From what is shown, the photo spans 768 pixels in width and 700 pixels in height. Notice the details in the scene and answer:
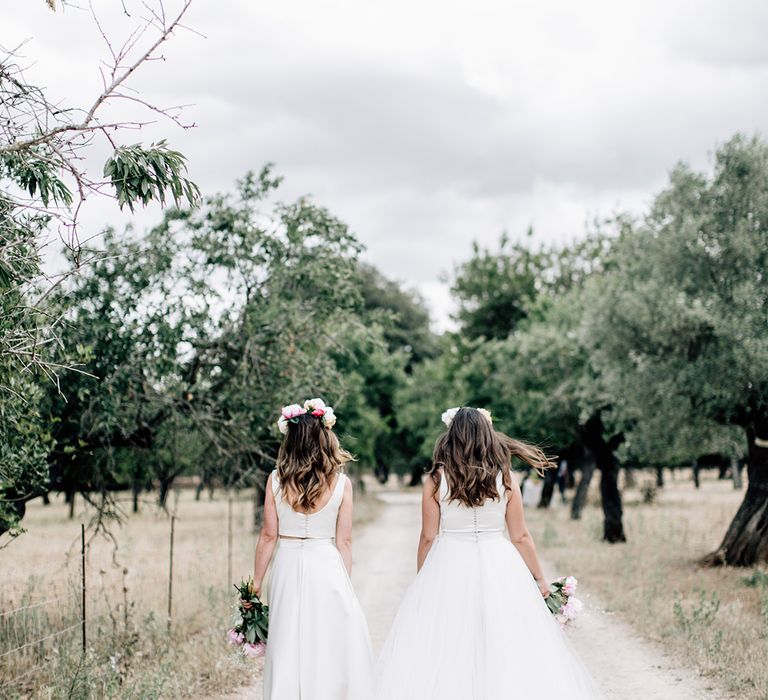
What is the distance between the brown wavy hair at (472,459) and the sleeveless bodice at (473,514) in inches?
1.7

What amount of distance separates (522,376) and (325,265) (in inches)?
618

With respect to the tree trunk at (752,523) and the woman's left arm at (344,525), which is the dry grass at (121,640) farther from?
the tree trunk at (752,523)

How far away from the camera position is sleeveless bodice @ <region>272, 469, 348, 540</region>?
6.31 metres

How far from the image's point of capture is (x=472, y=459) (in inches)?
248

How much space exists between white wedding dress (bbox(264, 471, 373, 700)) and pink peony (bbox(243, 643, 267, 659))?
0.10m

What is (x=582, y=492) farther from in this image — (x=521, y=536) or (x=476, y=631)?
(x=476, y=631)

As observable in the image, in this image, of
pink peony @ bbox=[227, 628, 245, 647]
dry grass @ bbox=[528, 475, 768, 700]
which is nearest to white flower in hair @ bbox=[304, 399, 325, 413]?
pink peony @ bbox=[227, 628, 245, 647]

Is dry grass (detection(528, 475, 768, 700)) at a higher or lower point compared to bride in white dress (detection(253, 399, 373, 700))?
lower

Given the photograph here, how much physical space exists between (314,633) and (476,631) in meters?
1.10

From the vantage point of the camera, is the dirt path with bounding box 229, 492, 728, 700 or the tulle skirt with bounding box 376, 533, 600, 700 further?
the dirt path with bounding box 229, 492, 728, 700

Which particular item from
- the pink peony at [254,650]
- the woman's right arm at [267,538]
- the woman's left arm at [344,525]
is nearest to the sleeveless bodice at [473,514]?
the woman's left arm at [344,525]

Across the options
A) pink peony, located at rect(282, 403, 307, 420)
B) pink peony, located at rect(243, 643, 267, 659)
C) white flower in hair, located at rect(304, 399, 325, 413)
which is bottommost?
pink peony, located at rect(243, 643, 267, 659)

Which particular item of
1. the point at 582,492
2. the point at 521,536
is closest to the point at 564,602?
the point at 521,536

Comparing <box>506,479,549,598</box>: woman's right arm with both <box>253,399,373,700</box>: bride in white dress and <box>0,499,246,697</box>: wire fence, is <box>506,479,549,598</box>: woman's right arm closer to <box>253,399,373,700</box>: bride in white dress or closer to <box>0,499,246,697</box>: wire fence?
<box>253,399,373,700</box>: bride in white dress
